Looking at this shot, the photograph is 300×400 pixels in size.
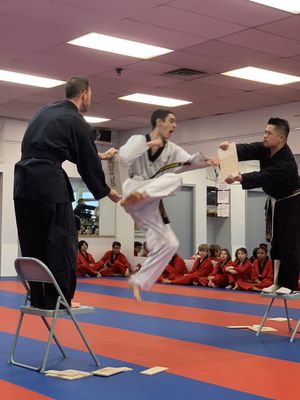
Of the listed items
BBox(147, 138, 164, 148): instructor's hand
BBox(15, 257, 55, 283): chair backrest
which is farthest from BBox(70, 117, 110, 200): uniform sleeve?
BBox(15, 257, 55, 283): chair backrest

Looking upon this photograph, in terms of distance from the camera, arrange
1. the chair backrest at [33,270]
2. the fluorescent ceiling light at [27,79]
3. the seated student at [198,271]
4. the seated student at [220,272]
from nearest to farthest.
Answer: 1. the chair backrest at [33,270]
2. the fluorescent ceiling light at [27,79]
3. the seated student at [220,272]
4. the seated student at [198,271]

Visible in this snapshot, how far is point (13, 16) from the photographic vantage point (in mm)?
7773

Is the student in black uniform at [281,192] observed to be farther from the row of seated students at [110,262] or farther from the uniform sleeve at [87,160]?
the row of seated students at [110,262]

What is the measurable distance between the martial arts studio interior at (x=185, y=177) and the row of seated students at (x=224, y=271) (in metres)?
0.36

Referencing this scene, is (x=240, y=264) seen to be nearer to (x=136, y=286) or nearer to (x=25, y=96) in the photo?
(x=25, y=96)

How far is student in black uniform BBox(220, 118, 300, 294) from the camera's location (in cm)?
609

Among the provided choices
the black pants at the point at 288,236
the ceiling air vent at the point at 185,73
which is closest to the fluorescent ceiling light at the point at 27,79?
the ceiling air vent at the point at 185,73

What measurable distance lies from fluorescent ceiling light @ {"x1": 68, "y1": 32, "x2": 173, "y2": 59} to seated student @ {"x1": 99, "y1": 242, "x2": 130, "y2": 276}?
7.38m

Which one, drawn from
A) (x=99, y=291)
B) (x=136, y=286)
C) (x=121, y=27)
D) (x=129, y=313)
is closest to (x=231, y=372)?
(x=136, y=286)

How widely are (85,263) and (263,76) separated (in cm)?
695

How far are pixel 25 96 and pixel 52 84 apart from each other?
1144 mm

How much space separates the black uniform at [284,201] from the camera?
609 cm

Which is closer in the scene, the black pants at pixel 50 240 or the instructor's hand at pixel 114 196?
the black pants at pixel 50 240

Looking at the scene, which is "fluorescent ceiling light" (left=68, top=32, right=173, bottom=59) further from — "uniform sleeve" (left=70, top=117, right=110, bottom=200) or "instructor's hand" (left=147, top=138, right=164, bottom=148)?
"uniform sleeve" (left=70, top=117, right=110, bottom=200)
